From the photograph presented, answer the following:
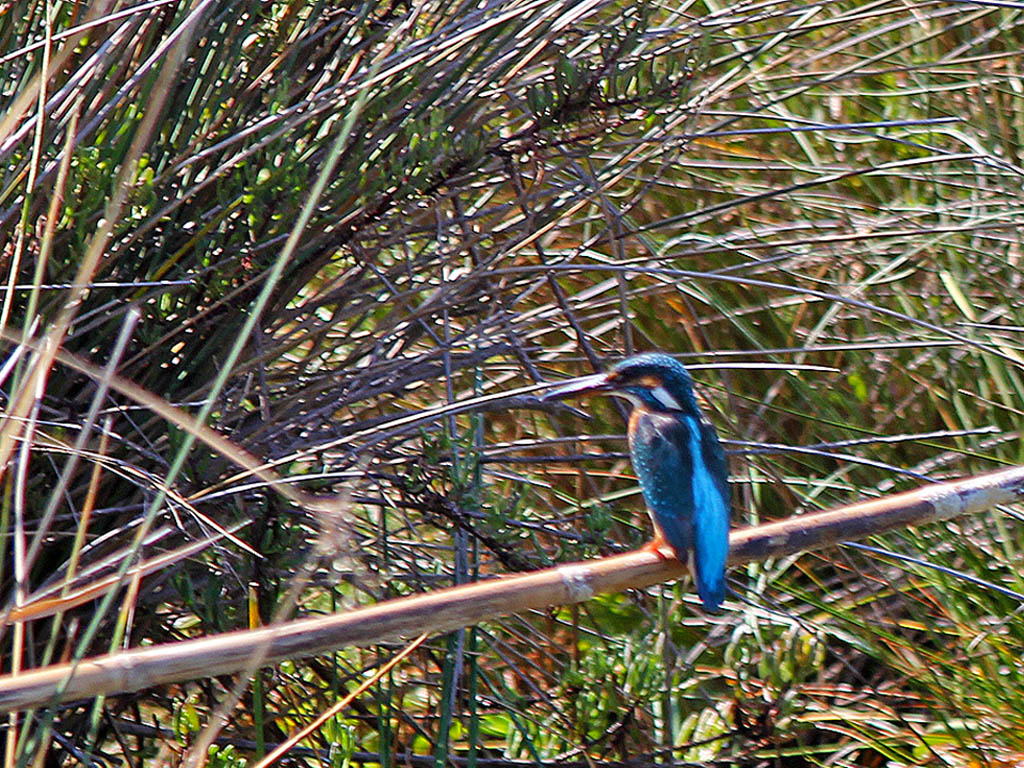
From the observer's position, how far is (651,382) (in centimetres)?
194

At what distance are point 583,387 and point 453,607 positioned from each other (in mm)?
610

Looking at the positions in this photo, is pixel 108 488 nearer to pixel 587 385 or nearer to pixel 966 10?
pixel 587 385

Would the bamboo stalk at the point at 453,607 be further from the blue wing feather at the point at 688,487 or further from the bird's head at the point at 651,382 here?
the bird's head at the point at 651,382

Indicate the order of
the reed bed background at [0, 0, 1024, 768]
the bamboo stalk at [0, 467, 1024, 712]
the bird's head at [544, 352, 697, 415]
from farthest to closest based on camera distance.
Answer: the bird's head at [544, 352, 697, 415], the reed bed background at [0, 0, 1024, 768], the bamboo stalk at [0, 467, 1024, 712]

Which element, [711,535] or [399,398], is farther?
[399,398]

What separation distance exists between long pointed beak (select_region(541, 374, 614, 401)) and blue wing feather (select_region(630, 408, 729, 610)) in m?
0.09

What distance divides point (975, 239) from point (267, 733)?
6.42 feet

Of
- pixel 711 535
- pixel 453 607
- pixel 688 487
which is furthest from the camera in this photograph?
pixel 688 487

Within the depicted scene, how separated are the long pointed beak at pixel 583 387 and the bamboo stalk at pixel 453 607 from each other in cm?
27

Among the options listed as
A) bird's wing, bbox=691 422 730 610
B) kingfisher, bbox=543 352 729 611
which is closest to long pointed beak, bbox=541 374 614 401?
kingfisher, bbox=543 352 729 611

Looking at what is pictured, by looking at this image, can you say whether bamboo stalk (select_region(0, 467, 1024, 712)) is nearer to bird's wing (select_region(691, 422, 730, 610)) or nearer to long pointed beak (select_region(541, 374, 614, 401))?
bird's wing (select_region(691, 422, 730, 610))

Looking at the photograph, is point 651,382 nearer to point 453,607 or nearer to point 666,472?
point 666,472

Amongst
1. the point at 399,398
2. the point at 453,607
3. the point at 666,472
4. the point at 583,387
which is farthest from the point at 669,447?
the point at 453,607

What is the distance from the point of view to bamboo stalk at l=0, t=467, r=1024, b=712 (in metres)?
1.17
